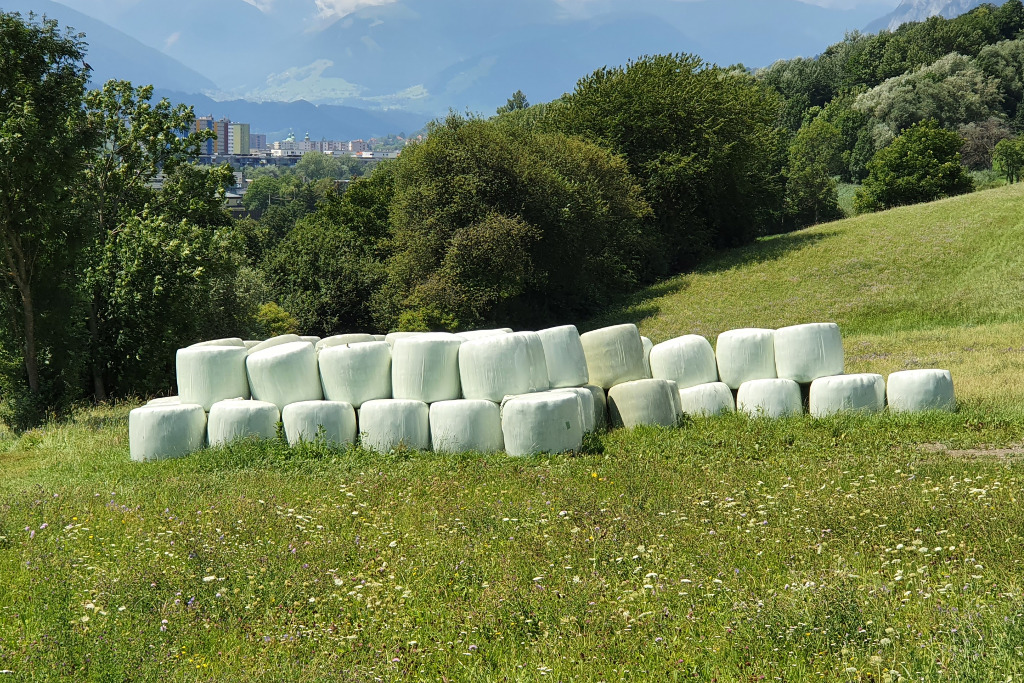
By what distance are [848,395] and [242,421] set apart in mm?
9261

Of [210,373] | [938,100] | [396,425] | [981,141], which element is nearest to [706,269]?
[396,425]

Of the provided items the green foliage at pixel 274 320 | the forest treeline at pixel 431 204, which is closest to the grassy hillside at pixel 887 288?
the forest treeline at pixel 431 204

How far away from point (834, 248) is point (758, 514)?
38520mm

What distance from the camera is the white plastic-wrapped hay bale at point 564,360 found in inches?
488

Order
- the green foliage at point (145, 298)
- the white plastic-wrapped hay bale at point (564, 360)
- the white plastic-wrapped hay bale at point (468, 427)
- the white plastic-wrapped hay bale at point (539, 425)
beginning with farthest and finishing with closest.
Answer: the green foliage at point (145, 298) < the white plastic-wrapped hay bale at point (564, 360) < the white plastic-wrapped hay bale at point (468, 427) < the white plastic-wrapped hay bale at point (539, 425)

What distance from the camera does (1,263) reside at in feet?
52.7

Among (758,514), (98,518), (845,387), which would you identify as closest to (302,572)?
(98,518)

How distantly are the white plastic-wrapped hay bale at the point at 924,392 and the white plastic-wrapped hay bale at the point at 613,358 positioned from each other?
4127 mm

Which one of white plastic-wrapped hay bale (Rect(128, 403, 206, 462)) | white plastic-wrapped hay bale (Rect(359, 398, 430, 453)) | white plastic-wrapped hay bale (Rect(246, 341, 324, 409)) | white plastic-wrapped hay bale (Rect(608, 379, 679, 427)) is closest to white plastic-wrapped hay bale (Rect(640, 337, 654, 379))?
white plastic-wrapped hay bale (Rect(608, 379, 679, 427))

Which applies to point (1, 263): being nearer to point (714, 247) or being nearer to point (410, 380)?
point (410, 380)

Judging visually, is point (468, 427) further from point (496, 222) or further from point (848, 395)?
point (496, 222)

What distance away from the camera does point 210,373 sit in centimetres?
1230

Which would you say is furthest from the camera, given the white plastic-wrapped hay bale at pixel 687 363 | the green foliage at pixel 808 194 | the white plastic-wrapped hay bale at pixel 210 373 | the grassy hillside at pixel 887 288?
the green foliage at pixel 808 194

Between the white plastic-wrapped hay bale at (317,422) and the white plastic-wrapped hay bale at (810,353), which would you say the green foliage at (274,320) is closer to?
the white plastic-wrapped hay bale at (317,422)
